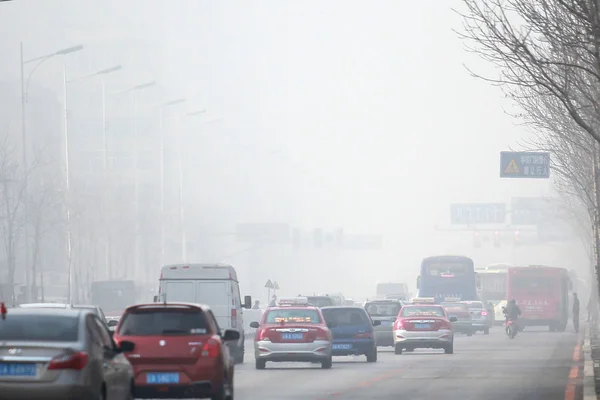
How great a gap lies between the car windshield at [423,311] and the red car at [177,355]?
25128mm

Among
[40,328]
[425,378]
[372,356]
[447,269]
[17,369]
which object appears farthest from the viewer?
[447,269]

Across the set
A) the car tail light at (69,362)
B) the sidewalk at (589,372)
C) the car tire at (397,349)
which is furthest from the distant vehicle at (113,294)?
the car tail light at (69,362)

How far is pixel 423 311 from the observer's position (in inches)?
1817

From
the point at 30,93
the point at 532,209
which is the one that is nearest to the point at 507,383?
the point at 532,209

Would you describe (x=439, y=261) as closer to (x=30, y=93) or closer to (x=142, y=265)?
(x=142, y=265)

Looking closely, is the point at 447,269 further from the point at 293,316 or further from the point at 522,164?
the point at 293,316

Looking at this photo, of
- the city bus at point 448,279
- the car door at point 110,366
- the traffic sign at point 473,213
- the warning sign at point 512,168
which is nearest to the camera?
the car door at point 110,366

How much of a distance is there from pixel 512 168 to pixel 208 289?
25.0 meters

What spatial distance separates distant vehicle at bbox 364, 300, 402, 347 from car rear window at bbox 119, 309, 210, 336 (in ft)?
104

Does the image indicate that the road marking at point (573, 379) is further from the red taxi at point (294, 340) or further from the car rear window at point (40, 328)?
the car rear window at point (40, 328)

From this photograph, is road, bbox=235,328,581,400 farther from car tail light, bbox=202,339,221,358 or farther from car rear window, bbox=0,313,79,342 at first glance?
car rear window, bbox=0,313,79,342

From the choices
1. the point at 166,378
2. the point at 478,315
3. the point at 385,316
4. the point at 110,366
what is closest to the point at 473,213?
the point at 478,315

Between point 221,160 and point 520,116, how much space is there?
128 meters

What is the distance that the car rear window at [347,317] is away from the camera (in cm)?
4088
